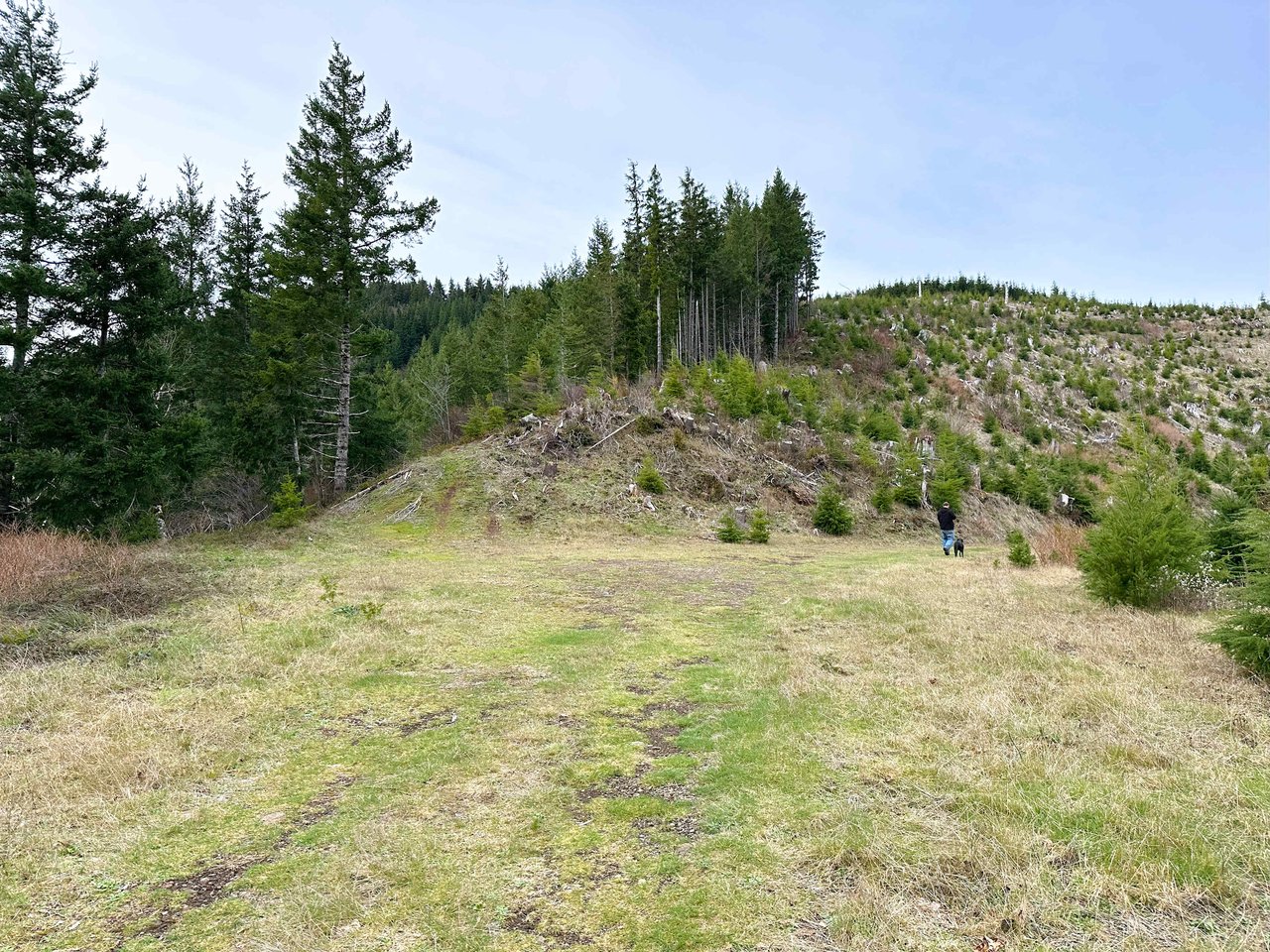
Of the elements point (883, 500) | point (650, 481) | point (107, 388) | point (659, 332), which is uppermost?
point (659, 332)

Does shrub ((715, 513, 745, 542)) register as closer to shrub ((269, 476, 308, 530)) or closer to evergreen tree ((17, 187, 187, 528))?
shrub ((269, 476, 308, 530))

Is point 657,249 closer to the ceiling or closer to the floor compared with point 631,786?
closer to the ceiling

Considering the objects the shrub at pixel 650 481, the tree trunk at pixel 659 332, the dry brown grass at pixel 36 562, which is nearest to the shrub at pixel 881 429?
the tree trunk at pixel 659 332

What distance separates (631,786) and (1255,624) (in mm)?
7193

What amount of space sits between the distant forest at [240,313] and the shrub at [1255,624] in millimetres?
22552

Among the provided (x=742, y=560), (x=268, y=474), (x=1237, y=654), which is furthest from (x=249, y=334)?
(x=1237, y=654)

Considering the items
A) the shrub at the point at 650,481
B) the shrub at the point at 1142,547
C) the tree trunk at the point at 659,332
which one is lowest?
the shrub at the point at 1142,547

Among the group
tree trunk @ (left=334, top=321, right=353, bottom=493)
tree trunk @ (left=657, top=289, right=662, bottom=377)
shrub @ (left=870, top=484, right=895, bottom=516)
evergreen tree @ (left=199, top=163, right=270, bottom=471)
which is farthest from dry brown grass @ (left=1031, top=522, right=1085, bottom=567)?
evergreen tree @ (left=199, top=163, right=270, bottom=471)

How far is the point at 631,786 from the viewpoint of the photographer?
4.96 m

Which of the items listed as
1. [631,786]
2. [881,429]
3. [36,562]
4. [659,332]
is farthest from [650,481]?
[631,786]

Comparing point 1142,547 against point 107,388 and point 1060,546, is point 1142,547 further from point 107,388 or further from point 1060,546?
point 107,388

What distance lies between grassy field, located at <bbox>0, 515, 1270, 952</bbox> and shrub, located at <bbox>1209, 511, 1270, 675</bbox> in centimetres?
36

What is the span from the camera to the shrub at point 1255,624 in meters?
7.02

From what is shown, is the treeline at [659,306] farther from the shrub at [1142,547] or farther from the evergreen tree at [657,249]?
the shrub at [1142,547]
